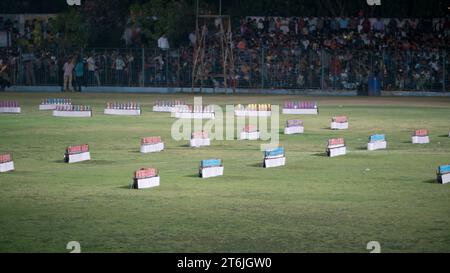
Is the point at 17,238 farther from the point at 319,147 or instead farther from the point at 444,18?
the point at 444,18

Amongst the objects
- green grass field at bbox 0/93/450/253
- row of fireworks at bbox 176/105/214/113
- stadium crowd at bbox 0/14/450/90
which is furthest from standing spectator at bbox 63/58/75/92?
green grass field at bbox 0/93/450/253

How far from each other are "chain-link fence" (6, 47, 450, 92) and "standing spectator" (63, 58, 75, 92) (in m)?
0.42

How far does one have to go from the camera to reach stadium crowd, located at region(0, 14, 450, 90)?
50375 mm

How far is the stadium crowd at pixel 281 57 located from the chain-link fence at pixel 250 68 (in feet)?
0.16

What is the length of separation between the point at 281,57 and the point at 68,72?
12.0 m

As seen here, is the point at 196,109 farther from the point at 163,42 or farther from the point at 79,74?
the point at 79,74

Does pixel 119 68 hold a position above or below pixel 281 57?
below

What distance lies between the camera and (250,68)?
5366cm

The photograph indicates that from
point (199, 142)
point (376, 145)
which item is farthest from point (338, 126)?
point (199, 142)

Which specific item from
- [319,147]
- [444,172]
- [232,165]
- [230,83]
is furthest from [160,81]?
[444,172]

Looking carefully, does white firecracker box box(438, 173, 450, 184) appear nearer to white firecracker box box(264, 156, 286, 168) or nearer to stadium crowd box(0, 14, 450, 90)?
white firecracker box box(264, 156, 286, 168)

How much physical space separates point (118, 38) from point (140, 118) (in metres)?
24.6

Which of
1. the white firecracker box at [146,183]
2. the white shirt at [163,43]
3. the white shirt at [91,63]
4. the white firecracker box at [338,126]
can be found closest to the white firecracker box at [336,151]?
the white firecracker box at [146,183]

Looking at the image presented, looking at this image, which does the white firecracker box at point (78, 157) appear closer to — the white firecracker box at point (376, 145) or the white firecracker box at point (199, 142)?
the white firecracker box at point (199, 142)
